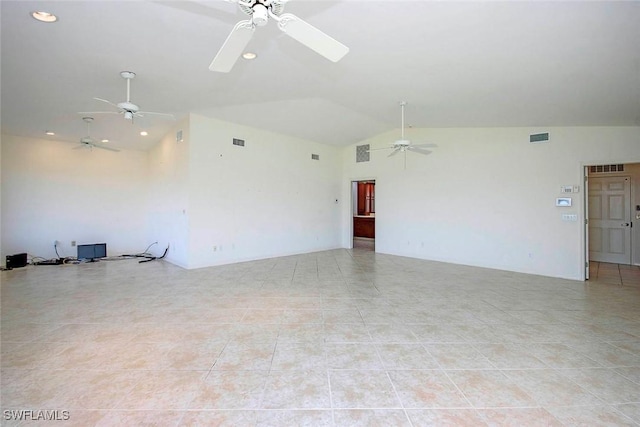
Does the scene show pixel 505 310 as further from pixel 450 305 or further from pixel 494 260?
pixel 494 260

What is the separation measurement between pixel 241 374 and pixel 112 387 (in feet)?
2.97

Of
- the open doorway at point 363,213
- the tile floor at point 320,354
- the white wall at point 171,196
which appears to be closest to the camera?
the tile floor at point 320,354

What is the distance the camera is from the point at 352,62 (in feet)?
12.4

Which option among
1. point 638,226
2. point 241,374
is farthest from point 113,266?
point 638,226

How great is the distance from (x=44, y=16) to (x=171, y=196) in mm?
4605

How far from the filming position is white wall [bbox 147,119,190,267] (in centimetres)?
631

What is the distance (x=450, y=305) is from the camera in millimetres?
4074

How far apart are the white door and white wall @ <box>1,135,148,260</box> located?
464 inches

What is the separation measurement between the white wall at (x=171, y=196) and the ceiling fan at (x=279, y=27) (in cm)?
422

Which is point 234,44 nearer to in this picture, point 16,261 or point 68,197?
point 16,261

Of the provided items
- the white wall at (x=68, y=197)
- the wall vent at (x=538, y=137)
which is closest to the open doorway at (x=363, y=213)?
the wall vent at (x=538, y=137)

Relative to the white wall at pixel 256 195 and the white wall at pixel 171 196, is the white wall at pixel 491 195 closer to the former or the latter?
the white wall at pixel 256 195

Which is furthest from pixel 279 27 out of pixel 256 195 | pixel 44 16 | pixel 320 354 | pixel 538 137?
pixel 538 137

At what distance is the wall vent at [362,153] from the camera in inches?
349
